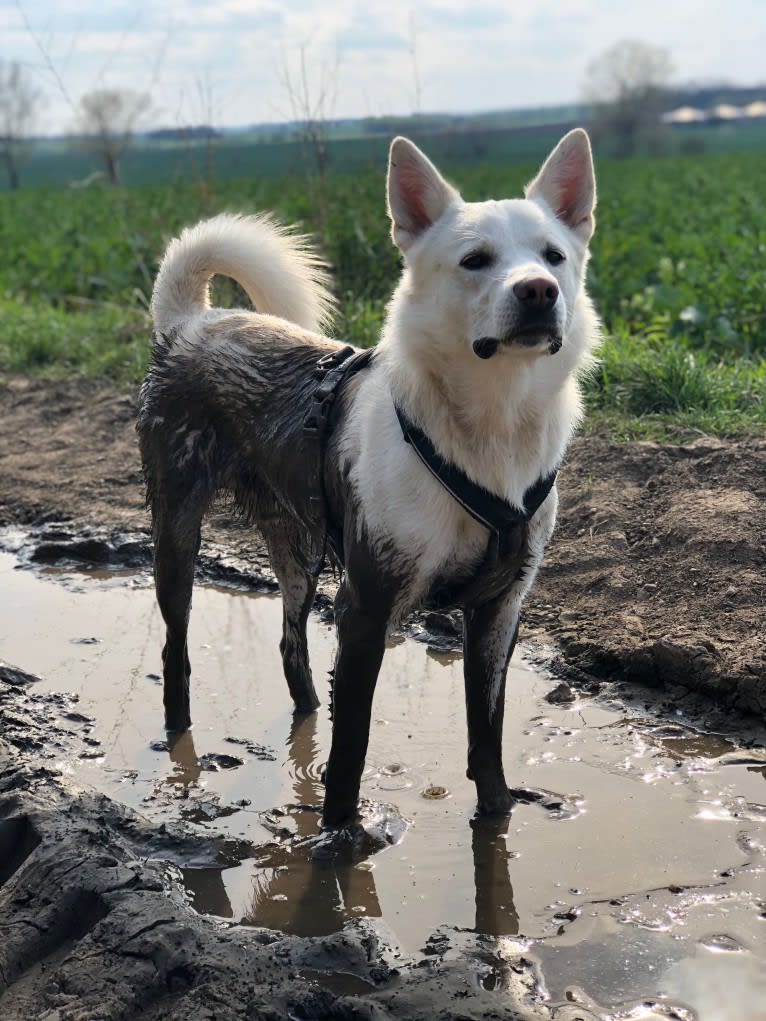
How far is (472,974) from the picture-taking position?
2783 mm

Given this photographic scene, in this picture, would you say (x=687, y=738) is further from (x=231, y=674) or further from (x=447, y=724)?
(x=231, y=674)

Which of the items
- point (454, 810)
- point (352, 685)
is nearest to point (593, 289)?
point (454, 810)

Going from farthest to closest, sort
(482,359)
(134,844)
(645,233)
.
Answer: (645,233) → (134,844) → (482,359)

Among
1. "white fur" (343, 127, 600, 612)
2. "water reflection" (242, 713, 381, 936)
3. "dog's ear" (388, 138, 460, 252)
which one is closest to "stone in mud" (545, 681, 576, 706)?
"water reflection" (242, 713, 381, 936)

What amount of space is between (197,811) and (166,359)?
5.34 ft

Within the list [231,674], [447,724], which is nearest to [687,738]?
[447,724]

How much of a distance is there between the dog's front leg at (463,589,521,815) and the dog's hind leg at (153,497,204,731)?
1211 mm

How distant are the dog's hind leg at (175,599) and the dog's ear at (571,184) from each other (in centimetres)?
173

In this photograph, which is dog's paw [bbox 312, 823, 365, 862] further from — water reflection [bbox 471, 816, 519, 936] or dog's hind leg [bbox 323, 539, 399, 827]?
water reflection [bbox 471, 816, 519, 936]

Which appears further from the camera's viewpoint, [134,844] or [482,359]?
[134,844]

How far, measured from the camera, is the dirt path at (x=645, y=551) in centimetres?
442

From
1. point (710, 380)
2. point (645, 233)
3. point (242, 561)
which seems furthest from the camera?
point (645, 233)

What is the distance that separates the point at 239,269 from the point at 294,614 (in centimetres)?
134

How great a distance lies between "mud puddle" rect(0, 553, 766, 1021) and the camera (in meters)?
3.00
